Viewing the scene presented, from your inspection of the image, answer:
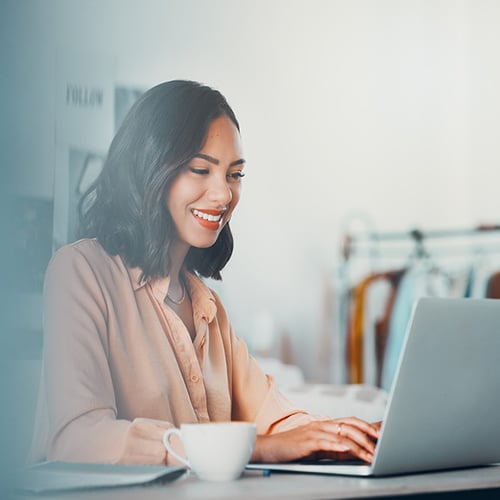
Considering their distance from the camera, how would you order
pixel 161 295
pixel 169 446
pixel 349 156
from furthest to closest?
pixel 349 156 < pixel 161 295 < pixel 169 446

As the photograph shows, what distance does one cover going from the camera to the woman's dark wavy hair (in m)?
1.20

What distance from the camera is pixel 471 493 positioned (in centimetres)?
94

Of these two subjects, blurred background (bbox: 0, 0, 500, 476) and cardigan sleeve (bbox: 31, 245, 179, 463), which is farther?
blurred background (bbox: 0, 0, 500, 476)

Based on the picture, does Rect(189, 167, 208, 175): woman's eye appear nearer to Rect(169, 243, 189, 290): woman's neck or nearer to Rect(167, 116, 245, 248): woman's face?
Rect(167, 116, 245, 248): woman's face

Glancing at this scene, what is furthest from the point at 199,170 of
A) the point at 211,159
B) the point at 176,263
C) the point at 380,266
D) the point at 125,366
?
the point at 380,266

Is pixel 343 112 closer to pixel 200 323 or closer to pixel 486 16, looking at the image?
pixel 486 16

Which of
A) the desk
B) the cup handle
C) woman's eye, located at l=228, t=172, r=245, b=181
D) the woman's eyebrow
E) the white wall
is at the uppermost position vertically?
the white wall

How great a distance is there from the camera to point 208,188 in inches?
48.1

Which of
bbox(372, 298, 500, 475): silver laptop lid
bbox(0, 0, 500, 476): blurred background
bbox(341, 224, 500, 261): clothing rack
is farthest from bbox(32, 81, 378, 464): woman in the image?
bbox(341, 224, 500, 261): clothing rack

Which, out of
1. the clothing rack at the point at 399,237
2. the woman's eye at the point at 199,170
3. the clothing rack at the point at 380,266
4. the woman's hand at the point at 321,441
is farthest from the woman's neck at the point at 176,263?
the clothing rack at the point at 399,237

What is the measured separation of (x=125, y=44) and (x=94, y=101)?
0.50 feet

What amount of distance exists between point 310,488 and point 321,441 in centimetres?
20

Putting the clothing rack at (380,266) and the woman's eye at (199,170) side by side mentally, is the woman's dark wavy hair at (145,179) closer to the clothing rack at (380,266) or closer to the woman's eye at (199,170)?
the woman's eye at (199,170)

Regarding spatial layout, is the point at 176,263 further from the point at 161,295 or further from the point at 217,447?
the point at 217,447
